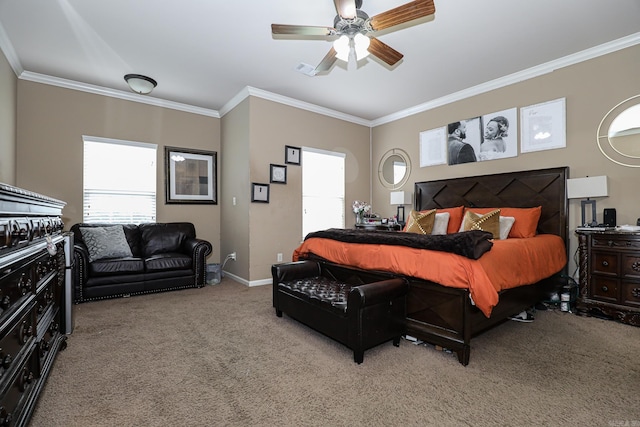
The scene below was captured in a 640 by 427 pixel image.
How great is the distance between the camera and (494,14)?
286 cm

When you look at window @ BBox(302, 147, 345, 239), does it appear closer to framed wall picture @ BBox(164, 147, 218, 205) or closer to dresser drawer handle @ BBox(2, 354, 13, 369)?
framed wall picture @ BBox(164, 147, 218, 205)

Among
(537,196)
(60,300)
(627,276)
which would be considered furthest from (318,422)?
(537,196)

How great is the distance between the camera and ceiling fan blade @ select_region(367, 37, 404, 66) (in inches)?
108

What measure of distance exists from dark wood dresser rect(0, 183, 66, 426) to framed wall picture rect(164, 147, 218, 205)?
307 centimetres

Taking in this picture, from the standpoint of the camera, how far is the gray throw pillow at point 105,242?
3.95 meters

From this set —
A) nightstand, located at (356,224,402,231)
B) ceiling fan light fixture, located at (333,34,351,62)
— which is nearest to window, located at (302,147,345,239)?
nightstand, located at (356,224,402,231)

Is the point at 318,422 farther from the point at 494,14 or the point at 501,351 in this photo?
the point at 494,14

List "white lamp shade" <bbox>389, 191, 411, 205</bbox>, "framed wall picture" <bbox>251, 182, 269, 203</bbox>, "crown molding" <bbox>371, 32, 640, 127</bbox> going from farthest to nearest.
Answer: "white lamp shade" <bbox>389, 191, 411, 205</bbox>
"framed wall picture" <bbox>251, 182, 269, 203</bbox>
"crown molding" <bbox>371, 32, 640, 127</bbox>

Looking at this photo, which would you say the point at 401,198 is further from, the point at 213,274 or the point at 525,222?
the point at 213,274

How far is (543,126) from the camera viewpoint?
3.89 m

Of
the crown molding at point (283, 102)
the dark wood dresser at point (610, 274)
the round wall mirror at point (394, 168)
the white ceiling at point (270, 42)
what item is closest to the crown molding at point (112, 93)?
the white ceiling at point (270, 42)

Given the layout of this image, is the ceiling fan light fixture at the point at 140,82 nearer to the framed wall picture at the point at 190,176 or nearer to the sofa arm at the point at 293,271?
the framed wall picture at the point at 190,176

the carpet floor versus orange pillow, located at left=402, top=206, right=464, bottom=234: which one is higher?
orange pillow, located at left=402, top=206, right=464, bottom=234

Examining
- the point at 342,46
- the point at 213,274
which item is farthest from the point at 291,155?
the point at 342,46
